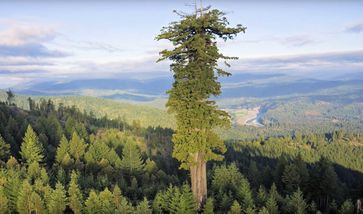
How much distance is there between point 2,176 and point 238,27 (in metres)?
38.1

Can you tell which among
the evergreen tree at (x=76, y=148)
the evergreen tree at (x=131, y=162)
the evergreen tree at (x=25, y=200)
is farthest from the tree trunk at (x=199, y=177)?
the evergreen tree at (x=76, y=148)

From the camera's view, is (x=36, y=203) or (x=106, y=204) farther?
(x=36, y=203)

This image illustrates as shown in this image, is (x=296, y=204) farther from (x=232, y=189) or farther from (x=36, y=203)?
(x=36, y=203)

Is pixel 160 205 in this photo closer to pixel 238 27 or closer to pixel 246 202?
pixel 246 202

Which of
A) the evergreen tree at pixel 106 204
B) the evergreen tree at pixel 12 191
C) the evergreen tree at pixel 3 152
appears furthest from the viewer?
the evergreen tree at pixel 3 152

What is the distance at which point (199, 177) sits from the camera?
39250 mm

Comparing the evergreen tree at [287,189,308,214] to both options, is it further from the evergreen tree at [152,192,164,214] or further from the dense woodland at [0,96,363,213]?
the evergreen tree at [152,192,164,214]

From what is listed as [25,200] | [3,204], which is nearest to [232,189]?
[25,200]

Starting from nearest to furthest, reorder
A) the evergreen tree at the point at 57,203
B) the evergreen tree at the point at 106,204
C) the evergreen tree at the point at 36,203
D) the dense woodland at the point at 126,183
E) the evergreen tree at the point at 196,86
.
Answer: the evergreen tree at the point at 196,86, the evergreen tree at the point at 106,204, the dense woodland at the point at 126,183, the evergreen tree at the point at 36,203, the evergreen tree at the point at 57,203

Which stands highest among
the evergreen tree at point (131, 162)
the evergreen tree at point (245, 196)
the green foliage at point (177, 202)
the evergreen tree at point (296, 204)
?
the green foliage at point (177, 202)

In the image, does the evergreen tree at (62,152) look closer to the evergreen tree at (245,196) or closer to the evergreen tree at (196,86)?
the evergreen tree at (245,196)

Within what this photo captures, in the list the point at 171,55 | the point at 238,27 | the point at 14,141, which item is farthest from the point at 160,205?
the point at 14,141

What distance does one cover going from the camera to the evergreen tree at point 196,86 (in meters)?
36.8

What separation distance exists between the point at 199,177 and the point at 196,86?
875cm
